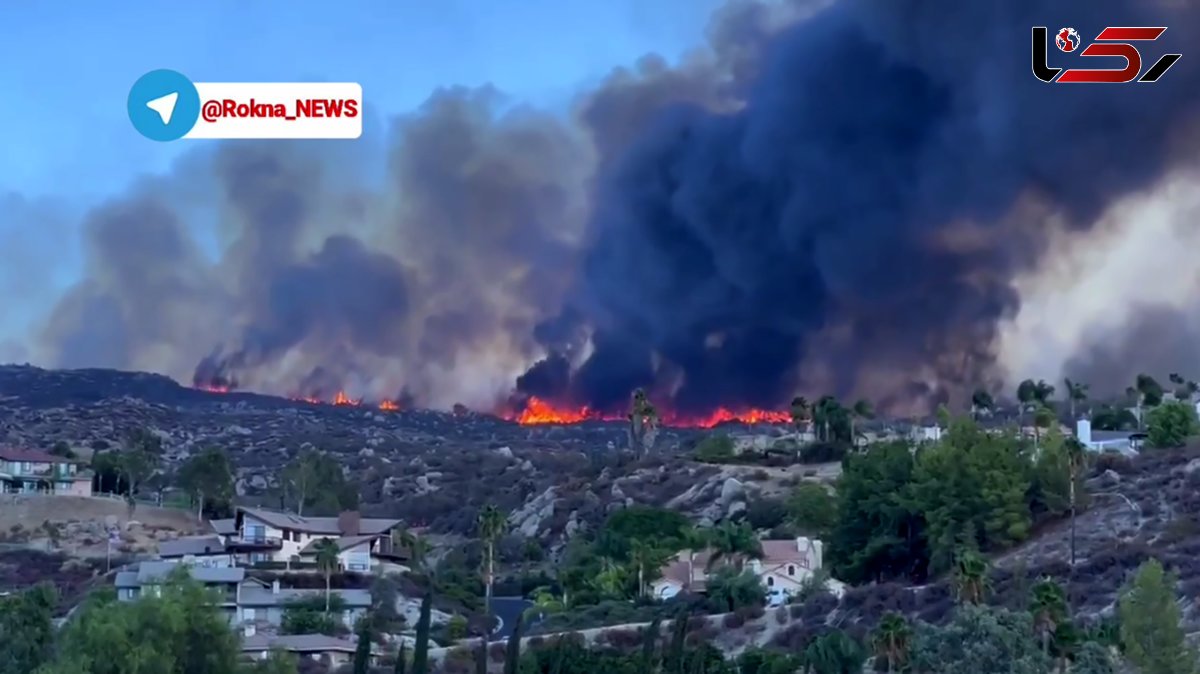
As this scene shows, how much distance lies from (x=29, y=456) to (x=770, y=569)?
53864 mm

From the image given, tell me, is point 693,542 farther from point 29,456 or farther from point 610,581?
point 29,456

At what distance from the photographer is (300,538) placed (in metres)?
84.1

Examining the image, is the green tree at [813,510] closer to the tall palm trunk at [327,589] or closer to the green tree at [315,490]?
the tall palm trunk at [327,589]

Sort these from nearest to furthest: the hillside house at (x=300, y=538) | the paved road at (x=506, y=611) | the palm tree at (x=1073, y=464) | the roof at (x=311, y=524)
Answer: the paved road at (x=506, y=611)
the palm tree at (x=1073, y=464)
the hillside house at (x=300, y=538)
the roof at (x=311, y=524)

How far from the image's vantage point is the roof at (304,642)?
2338 inches

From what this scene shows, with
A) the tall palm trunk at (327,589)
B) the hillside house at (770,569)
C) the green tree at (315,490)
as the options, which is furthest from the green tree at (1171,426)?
the green tree at (315,490)

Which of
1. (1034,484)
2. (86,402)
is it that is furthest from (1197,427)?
(86,402)

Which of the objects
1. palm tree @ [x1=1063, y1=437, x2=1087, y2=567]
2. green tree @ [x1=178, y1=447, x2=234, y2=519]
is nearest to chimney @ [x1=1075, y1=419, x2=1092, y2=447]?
palm tree @ [x1=1063, y1=437, x2=1087, y2=567]

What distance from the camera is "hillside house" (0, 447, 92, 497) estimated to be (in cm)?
10275

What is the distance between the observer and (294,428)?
16412 cm

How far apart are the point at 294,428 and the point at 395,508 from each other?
50.8 m

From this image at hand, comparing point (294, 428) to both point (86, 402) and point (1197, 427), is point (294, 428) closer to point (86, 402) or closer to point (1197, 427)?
point (86, 402)

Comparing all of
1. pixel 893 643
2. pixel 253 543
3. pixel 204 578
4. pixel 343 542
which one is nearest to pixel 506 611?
pixel 343 542

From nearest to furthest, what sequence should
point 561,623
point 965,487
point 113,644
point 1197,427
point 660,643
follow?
point 113,644 → point 660,643 → point 561,623 → point 965,487 → point 1197,427
